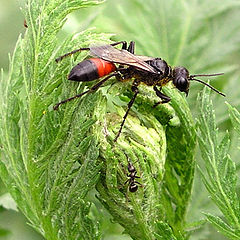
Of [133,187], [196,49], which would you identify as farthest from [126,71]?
[196,49]

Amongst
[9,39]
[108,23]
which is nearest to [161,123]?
[108,23]

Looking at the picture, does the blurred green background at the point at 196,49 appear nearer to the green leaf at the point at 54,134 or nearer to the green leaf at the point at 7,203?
the green leaf at the point at 7,203

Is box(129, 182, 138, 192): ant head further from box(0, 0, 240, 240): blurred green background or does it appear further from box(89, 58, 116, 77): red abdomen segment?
box(0, 0, 240, 240): blurred green background

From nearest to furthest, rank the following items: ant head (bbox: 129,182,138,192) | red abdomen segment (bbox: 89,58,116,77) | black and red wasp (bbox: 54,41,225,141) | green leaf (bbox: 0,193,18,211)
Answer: ant head (bbox: 129,182,138,192) → black and red wasp (bbox: 54,41,225,141) → red abdomen segment (bbox: 89,58,116,77) → green leaf (bbox: 0,193,18,211)

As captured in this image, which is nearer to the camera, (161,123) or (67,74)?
(67,74)

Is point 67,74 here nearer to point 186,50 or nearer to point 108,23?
point 186,50

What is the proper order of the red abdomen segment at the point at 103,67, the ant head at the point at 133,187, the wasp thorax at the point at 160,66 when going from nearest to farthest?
the ant head at the point at 133,187
the red abdomen segment at the point at 103,67
the wasp thorax at the point at 160,66


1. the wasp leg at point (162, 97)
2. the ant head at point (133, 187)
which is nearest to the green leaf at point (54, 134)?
the ant head at point (133, 187)

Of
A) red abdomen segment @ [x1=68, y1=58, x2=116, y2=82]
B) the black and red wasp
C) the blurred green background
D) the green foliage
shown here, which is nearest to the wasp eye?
the black and red wasp
